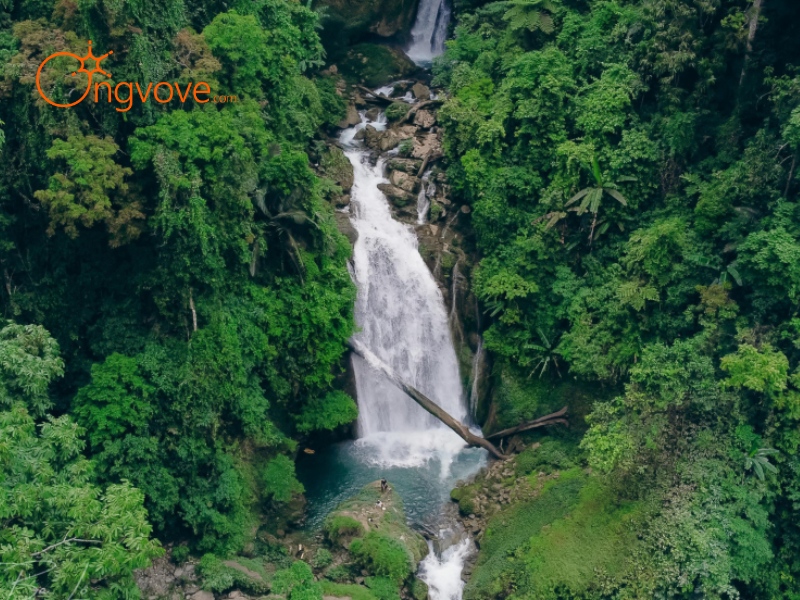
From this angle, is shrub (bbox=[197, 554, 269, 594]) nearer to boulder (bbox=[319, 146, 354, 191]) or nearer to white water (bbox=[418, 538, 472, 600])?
white water (bbox=[418, 538, 472, 600])

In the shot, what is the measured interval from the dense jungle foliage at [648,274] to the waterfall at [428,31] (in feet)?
24.8

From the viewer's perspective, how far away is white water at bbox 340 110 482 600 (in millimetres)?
25516

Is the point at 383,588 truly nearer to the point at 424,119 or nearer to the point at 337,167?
the point at 337,167

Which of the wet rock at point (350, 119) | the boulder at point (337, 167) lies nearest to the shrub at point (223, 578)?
the boulder at point (337, 167)

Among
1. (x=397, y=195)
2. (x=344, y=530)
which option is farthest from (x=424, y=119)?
(x=344, y=530)

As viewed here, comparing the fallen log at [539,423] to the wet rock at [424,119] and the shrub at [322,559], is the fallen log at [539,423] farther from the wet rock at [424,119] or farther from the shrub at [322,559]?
the wet rock at [424,119]

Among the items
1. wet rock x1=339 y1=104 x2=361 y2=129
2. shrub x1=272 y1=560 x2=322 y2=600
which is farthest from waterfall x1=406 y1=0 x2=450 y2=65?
shrub x1=272 y1=560 x2=322 y2=600

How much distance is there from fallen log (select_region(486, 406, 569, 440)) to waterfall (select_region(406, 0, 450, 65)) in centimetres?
1755

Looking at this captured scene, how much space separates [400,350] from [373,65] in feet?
43.6

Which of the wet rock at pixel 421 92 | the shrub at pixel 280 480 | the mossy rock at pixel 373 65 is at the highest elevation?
the mossy rock at pixel 373 65

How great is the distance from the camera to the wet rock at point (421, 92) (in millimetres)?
31641

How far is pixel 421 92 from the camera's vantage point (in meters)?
31.7

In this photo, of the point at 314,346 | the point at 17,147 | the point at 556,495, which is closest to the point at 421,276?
the point at 314,346

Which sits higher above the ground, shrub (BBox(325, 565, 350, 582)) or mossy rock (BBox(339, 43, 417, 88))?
mossy rock (BBox(339, 43, 417, 88))
